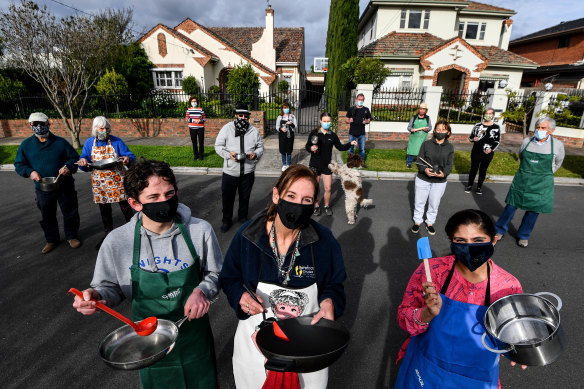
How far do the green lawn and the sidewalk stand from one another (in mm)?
355

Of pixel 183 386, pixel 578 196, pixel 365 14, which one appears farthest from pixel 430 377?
pixel 365 14

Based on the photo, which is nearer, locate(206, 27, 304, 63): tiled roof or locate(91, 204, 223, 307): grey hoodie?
locate(91, 204, 223, 307): grey hoodie

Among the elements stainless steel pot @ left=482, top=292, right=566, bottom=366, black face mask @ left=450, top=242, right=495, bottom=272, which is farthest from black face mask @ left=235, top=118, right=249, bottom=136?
stainless steel pot @ left=482, top=292, right=566, bottom=366

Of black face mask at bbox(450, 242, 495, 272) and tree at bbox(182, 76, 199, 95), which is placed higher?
tree at bbox(182, 76, 199, 95)

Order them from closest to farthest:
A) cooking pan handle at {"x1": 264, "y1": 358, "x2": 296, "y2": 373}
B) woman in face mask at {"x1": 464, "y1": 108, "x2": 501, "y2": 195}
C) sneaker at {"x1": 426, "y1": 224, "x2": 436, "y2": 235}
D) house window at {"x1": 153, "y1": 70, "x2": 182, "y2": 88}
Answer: cooking pan handle at {"x1": 264, "y1": 358, "x2": 296, "y2": 373} < sneaker at {"x1": 426, "y1": 224, "x2": 436, "y2": 235} < woman in face mask at {"x1": 464, "y1": 108, "x2": 501, "y2": 195} < house window at {"x1": 153, "y1": 70, "x2": 182, "y2": 88}

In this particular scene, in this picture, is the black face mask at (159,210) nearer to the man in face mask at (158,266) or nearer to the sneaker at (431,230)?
the man in face mask at (158,266)

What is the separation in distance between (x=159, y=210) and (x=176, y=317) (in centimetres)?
74

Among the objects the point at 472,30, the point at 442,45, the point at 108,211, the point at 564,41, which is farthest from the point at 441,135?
the point at 564,41

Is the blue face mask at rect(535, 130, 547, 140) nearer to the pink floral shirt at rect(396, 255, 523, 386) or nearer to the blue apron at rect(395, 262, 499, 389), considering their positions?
the pink floral shirt at rect(396, 255, 523, 386)

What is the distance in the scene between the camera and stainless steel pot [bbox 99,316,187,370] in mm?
1745

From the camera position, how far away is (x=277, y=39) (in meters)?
33.2

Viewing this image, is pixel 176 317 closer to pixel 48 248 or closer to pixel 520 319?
pixel 520 319

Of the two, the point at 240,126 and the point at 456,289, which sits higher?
the point at 240,126

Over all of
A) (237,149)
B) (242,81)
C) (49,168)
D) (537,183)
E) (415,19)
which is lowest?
(537,183)
